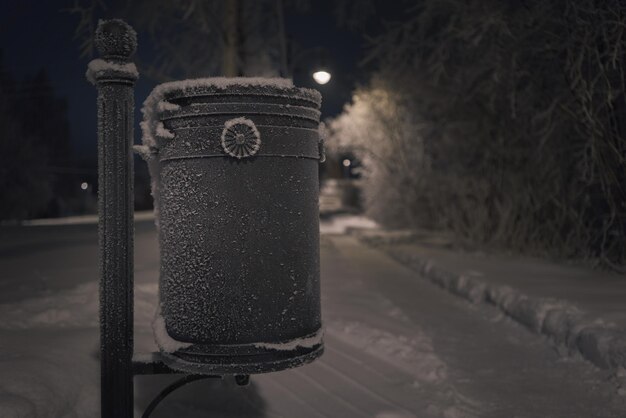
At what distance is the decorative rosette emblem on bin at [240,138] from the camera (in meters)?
2.22

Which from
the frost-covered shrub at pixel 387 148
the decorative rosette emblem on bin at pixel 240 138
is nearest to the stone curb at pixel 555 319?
the decorative rosette emblem on bin at pixel 240 138

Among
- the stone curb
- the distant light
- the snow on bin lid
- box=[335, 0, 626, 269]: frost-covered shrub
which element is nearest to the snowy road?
the stone curb

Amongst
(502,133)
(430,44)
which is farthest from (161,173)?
(502,133)

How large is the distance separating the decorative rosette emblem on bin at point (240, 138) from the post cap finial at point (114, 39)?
0.51 m

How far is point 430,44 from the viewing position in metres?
9.24

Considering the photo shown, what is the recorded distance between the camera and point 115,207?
2309 millimetres

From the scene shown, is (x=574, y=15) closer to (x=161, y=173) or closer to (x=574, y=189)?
(x=574, y=189)

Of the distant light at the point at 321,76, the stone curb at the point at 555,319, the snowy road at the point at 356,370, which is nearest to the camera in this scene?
the snowy road at the point at 356,370

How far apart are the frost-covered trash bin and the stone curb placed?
2.59m

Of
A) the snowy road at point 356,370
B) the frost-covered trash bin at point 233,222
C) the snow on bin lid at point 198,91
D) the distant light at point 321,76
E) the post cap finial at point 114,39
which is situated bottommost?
the snowy road at point 356,370

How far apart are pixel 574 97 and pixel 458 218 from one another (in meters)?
4.76

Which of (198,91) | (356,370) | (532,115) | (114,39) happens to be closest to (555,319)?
(356,370)

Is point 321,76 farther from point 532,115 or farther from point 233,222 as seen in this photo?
point 233,222

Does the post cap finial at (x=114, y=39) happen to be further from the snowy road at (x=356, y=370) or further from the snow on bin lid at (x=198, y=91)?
the snowy road at (x=356, y=370)
